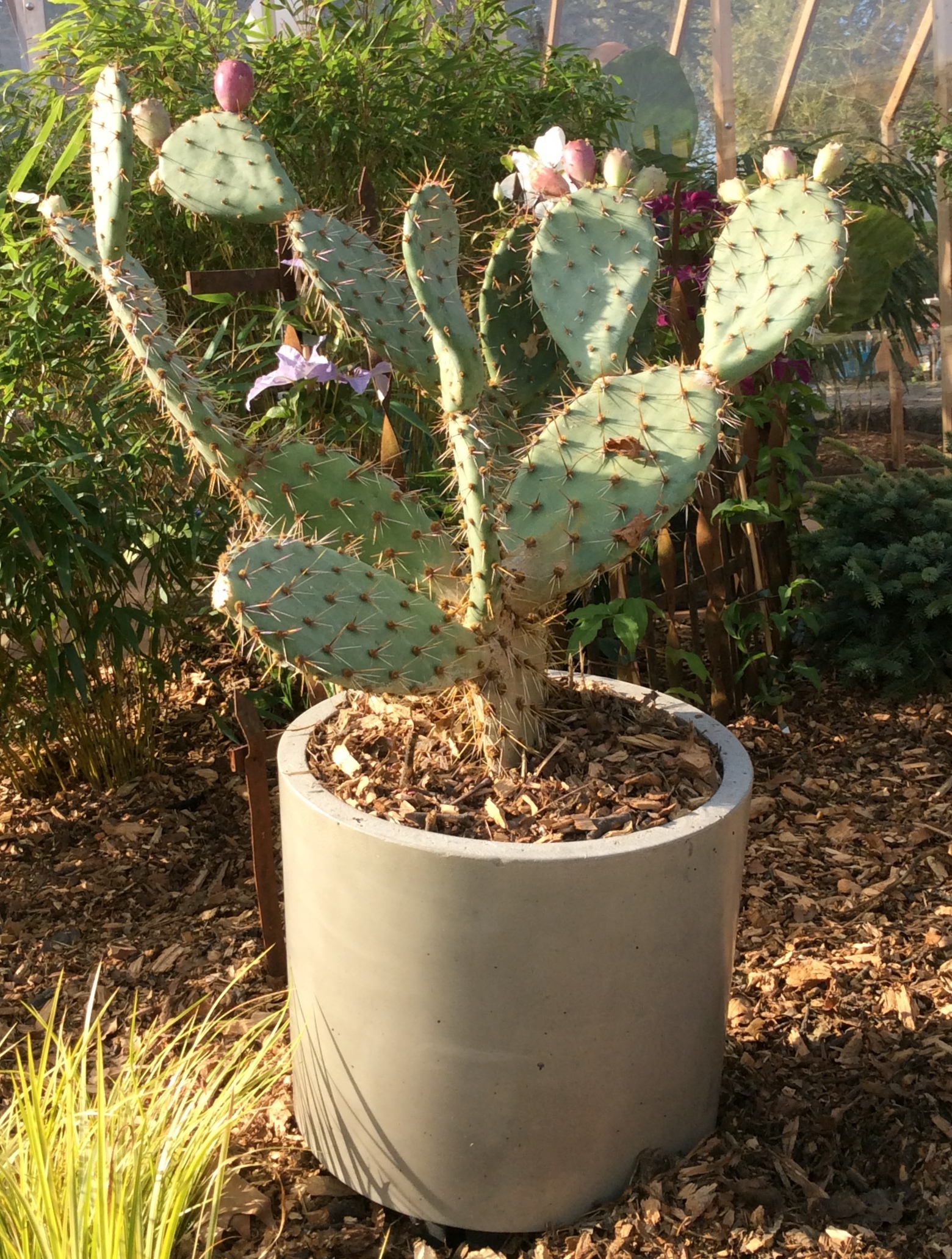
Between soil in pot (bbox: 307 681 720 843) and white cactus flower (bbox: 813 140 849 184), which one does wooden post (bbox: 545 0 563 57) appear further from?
soil in pot (bbox: 307 681 720 843)

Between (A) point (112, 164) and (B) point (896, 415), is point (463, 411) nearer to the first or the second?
(A) point (112, 164)

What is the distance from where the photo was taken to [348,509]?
4.82 feet

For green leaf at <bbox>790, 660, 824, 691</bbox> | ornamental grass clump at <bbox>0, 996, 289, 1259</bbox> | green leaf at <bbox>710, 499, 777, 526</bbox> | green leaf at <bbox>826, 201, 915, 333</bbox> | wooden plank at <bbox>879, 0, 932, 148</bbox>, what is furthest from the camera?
wooden plank at <bbox>879, 0, 932, 148</bbox>

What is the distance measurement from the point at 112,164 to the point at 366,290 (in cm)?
34

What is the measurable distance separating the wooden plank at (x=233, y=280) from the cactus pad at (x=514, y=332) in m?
A: 0.41

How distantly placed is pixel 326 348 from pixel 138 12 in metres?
0.92

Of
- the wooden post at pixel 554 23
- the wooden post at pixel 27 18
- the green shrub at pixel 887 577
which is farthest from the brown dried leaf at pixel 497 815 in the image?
the wooden post at pixel 554 23

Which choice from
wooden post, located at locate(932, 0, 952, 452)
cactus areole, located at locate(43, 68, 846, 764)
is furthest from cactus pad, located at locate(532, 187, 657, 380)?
wooden post, located at locate(932, 0, 952, 452)

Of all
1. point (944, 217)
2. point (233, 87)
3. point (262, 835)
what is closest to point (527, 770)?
point (262, 835)

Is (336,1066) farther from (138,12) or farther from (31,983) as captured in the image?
(138,12)

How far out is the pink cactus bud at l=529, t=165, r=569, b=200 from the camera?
1.47 metres

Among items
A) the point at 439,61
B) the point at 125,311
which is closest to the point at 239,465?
the point at 125,311

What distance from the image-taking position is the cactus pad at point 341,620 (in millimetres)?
1189

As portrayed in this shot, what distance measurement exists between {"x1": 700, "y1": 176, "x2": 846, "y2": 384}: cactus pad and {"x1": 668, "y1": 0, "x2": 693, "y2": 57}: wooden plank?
323cm
